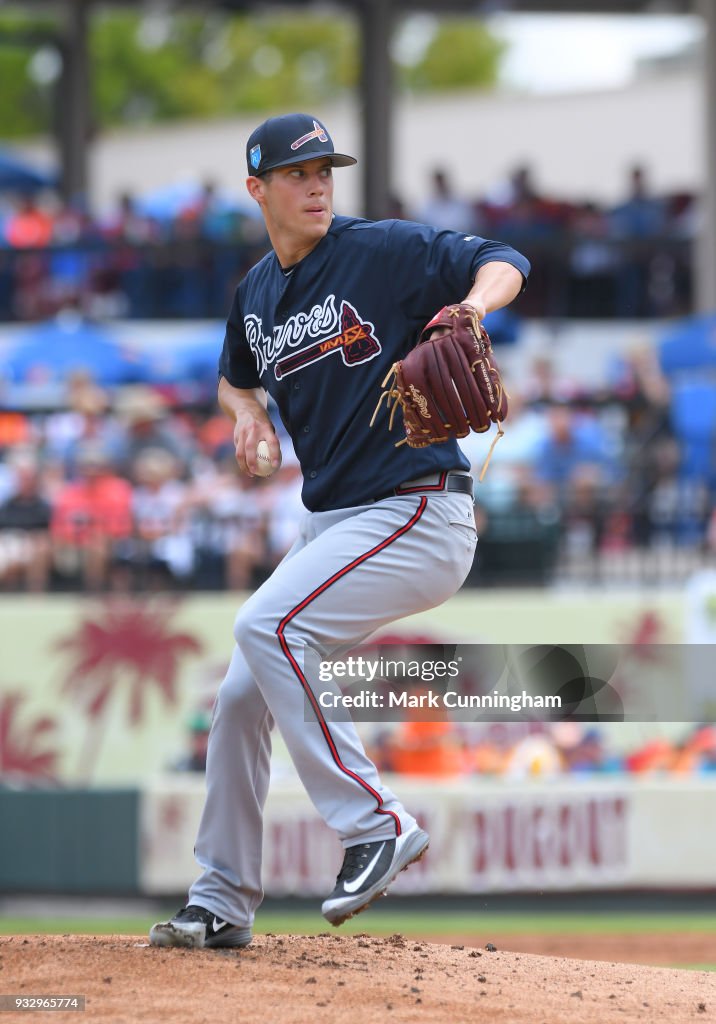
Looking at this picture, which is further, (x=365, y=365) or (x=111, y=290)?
(x=111, y=290)

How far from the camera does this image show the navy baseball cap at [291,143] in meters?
4.10

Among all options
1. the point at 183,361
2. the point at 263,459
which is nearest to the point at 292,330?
the point at 263,459

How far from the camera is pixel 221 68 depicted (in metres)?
41.0

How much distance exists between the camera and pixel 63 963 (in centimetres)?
435

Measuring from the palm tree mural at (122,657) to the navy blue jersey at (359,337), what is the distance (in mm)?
6683

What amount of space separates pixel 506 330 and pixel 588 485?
3744mm

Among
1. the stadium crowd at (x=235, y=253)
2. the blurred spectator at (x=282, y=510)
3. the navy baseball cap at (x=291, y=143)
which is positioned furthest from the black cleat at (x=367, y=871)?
the stadium crowd at (x=235, y=253)

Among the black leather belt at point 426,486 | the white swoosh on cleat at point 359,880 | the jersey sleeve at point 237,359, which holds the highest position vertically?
the jersey sleeve at point 237,359

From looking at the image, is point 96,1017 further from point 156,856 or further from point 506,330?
point 506,330

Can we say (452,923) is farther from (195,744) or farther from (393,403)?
(393,403)

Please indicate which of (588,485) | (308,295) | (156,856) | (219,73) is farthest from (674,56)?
(308,295)

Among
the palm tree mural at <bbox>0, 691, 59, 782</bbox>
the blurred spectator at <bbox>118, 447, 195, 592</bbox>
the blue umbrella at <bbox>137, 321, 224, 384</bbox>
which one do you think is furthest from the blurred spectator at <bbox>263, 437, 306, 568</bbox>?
the blue umbrella at <bbox>137, 321, 224, 384</bbox>

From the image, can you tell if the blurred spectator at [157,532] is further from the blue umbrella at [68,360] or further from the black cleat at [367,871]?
the black cleat at [367,871]

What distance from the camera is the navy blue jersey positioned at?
13.6 ft
